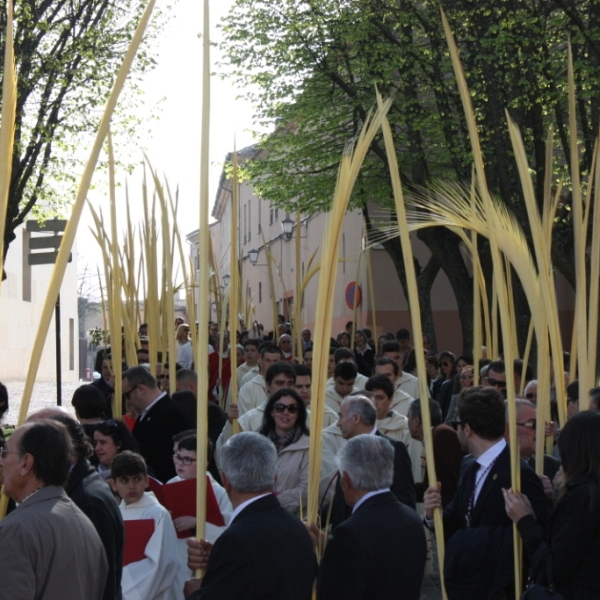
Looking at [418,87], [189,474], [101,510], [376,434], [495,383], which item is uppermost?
[418,87]

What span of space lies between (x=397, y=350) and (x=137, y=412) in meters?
3.78

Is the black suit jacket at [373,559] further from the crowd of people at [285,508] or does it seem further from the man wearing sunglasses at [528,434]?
the man wearing sunglasses at [528,434]

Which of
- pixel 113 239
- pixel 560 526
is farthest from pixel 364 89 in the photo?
pixel 560 526

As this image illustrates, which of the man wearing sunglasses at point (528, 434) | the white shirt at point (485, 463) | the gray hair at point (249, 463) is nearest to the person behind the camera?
the gray hair at point (249, 463)

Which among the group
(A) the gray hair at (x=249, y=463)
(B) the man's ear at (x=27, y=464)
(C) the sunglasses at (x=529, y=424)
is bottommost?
(C) the sunglasses at (x=529, y=424)

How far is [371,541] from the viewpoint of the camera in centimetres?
403

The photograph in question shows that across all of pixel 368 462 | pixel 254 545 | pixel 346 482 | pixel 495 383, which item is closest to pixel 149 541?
pixel 346 482

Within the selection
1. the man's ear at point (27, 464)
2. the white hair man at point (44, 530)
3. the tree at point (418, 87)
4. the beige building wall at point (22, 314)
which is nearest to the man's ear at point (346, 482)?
the white hair man at point (44, 530)

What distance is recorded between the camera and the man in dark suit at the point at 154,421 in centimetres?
721

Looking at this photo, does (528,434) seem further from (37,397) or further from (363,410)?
(37,397)

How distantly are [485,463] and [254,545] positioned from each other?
1.51m

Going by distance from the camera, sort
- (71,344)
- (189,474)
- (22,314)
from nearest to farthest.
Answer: (189,474), (22,314), (71,344)

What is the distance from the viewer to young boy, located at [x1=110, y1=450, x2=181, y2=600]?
5398 millimetres

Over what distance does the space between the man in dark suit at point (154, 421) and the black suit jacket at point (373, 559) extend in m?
3.23
